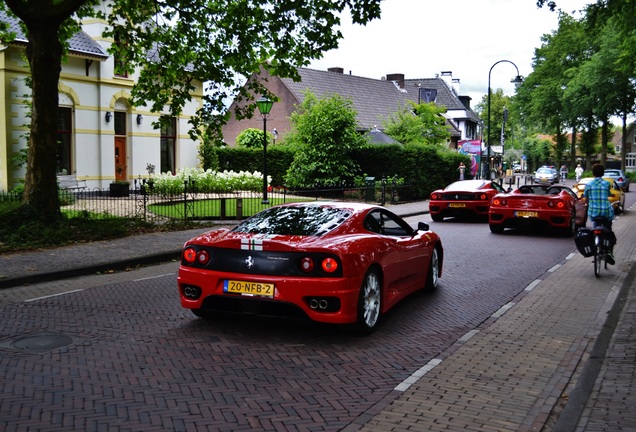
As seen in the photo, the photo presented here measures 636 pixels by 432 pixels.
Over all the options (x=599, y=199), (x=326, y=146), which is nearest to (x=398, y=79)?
(x=326, y=146)

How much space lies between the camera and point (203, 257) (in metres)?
6.29

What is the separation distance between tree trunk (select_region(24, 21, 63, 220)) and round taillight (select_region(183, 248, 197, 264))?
890cm

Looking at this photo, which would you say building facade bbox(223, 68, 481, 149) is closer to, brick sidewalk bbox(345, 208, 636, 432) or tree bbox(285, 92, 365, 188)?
tree bbox(285, 92, 365, 188)

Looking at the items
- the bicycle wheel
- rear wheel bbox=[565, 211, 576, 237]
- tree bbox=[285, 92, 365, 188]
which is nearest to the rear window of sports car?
the bicycle wheel

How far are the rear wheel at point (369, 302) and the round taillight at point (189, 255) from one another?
173cm

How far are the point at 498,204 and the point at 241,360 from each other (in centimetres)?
1230

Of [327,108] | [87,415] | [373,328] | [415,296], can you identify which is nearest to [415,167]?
[327,108]

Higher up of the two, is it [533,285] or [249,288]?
[249,288]

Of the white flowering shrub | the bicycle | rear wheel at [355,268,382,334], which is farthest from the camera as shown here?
the white flowering shrub

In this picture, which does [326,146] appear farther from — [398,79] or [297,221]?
[398,79]

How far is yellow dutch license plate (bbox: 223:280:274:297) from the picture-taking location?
5898 millimetres

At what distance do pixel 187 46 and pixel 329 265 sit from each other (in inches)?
509

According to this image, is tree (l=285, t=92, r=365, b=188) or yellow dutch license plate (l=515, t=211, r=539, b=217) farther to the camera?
tree (l=285, t=92, r=365, b=188)

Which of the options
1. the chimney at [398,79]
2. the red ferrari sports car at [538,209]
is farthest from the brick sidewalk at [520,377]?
the chimney at [398,79]
